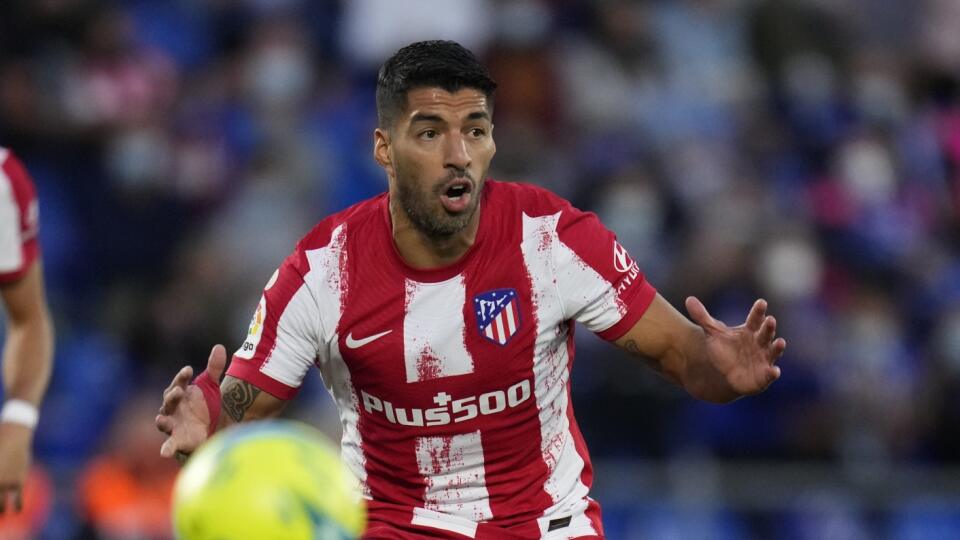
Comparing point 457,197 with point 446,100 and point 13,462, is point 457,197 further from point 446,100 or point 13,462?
point 13,462

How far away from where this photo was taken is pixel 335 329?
18.0 feet

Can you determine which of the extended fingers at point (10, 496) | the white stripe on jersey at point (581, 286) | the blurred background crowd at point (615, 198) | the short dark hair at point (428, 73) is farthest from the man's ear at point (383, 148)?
the blurred background crowd at point (615, 198)

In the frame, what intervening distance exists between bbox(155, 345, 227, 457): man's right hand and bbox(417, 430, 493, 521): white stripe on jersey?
76 cm

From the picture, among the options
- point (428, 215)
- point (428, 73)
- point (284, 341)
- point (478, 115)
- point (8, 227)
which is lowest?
point (284, 341)

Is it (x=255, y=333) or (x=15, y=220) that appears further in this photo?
(x=15, y=220)

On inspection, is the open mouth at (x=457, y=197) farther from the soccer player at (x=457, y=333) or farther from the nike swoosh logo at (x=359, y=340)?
the nike swoosh logo at (x=359, y=340)

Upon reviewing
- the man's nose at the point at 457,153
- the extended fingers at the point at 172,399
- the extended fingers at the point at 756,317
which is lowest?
the extended fingers at the point at 172,399

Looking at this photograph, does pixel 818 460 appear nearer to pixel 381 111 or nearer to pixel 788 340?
pixel 788 340

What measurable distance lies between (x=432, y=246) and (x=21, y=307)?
1.51 metres

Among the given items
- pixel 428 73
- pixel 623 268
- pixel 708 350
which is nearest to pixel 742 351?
pixel 708 350

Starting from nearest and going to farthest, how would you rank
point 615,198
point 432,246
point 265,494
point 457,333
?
1. point 265,494
2. point 457,333
3. point 432,246
4. point 615,198

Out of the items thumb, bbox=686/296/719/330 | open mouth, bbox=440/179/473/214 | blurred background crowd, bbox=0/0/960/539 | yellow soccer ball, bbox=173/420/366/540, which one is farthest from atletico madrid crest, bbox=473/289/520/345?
blurred background crowd, bbox=0/0/960/539

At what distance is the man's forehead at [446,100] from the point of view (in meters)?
5.45

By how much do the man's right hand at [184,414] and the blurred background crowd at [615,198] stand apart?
3.40 metres
